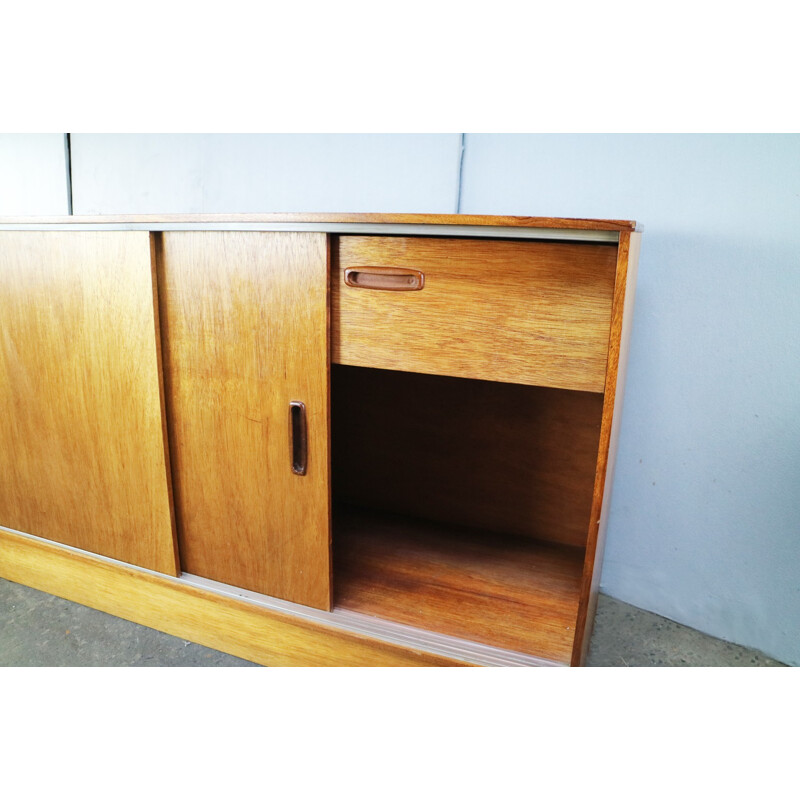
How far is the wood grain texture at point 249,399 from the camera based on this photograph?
1.11 m

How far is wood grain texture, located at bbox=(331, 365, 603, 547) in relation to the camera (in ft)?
5.05

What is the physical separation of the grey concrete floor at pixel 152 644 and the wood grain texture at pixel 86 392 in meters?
0.18

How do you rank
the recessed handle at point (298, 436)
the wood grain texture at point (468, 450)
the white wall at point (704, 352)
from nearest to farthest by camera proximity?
the recessed handle at point (298, 436)
the white wall at point (704, 352)
the wood grain texture at point (468, 450)

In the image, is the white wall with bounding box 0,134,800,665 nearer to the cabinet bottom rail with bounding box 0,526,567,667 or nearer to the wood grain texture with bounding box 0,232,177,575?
the cabinet bottom rail with bounding box 0,526,567,667

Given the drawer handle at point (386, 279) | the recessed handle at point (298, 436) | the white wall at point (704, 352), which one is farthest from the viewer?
the white wall at point (704, 352)

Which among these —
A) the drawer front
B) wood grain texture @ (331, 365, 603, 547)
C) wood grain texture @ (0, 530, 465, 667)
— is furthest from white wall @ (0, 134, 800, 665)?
wood grain texture @ (0, 530, 465, 667)

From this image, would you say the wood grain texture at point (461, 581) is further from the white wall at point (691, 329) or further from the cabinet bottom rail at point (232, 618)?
the white wall at point (691, 329)

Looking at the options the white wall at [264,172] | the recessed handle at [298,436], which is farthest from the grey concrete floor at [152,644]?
the white wall at [264,172]

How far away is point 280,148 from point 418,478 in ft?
3.33

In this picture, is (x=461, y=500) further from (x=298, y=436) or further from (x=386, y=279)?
(x=386, y=279)

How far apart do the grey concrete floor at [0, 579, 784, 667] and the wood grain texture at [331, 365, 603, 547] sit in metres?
0.26

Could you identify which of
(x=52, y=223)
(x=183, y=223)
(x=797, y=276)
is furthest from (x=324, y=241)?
(x=797, y=276)

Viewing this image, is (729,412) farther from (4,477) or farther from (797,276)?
(4,477)

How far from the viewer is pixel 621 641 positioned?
55.4 inches
